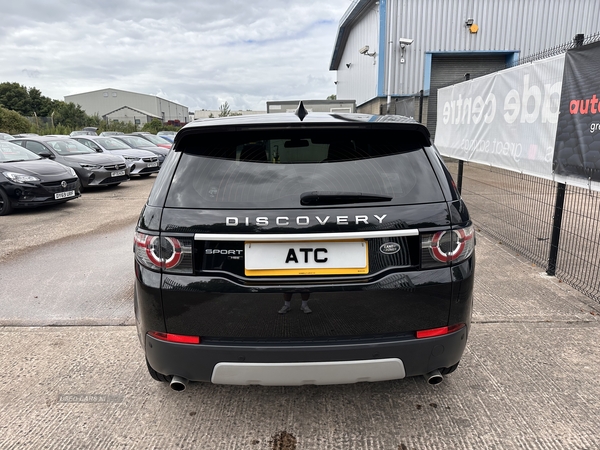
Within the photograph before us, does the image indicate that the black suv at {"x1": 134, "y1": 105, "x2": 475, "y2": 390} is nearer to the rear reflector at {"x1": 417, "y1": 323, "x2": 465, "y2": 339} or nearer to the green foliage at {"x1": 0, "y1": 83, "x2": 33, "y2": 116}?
the rear reflector at {"x1": 417, "y1": 323, "x2": 465, "y2": 339}

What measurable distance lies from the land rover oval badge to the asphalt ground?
1.03 m

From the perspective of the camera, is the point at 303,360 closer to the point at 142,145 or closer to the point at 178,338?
the point at 178,338

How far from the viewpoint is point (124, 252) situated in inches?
227

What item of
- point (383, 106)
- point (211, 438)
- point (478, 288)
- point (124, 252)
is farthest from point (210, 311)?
point (383, 106)

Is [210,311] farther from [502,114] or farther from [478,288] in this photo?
[502,114]

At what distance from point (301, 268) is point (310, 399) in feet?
3.52

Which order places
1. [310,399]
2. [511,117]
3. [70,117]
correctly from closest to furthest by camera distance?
[310,399]
[511,117]
[70,117]

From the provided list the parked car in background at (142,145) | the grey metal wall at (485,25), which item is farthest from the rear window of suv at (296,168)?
the grey metal wall at (485,25)

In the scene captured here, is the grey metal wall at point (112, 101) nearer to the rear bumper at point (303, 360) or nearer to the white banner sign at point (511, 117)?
the white banner sign at point (511, 117)

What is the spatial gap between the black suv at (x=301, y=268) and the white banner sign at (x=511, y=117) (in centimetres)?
300

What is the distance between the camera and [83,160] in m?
11.2

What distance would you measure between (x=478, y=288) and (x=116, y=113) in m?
91.3

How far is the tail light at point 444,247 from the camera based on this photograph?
1972 mm

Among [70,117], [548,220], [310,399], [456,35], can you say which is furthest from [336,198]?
[70,117]
